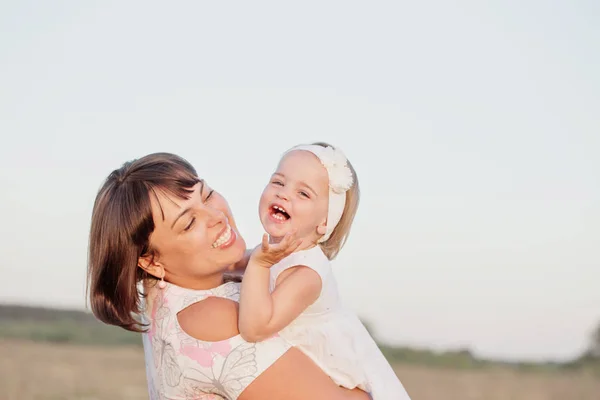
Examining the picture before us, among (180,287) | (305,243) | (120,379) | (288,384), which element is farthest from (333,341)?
(120,379)

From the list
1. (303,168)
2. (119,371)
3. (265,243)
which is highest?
(303,168)

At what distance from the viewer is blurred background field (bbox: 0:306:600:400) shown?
11.1 meters

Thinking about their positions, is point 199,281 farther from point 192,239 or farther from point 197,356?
point 197,356

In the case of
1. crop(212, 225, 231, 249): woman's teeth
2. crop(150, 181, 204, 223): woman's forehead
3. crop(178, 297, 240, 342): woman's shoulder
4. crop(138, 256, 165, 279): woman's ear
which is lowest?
crop(178, 297, 240, 342): woman's shoulder

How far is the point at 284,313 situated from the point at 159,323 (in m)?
0.68

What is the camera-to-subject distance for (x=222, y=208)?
3973 mm

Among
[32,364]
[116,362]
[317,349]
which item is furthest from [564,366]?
[317,349]

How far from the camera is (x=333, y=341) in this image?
379 centimetres

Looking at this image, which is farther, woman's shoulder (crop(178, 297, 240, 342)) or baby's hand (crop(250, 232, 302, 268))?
woman's shoulder (crop(178, 297, 240, 342))

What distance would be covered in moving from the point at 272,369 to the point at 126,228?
959mm

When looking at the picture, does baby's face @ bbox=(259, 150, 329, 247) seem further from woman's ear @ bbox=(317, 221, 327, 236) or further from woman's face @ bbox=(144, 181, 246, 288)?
woman's face @ bbox=(144, 181, 246, 288)

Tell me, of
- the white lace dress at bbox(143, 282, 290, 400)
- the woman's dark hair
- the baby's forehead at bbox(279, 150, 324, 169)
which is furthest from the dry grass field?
the baby's forehead at bbox(279, 150, 324, 169)

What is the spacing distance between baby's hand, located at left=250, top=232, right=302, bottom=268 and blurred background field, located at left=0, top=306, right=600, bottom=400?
7442 mm

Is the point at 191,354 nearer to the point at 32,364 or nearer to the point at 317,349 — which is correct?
the point at 317,349
